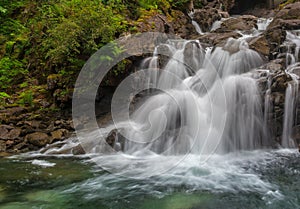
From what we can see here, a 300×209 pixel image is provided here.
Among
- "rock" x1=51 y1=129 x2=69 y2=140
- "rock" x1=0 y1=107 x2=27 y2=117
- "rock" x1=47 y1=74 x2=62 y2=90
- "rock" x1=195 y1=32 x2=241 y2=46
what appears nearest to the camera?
"rock" x1=51 y1=129 x2=69 y2=140

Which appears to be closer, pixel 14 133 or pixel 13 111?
pixel 14 133

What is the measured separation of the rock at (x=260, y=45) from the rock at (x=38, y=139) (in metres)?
8.22

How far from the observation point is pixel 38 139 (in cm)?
810

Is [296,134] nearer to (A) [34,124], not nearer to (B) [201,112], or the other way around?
(B) [201,112]

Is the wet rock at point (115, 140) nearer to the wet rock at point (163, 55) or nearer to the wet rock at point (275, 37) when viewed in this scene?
the wet rock at point (163, 55)

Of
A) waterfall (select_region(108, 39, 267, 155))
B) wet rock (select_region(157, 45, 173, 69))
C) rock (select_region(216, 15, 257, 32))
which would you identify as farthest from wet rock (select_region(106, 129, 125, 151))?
rock (select_region(216, 15, 257, 32))

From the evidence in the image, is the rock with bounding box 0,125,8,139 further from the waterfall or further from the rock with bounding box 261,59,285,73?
the rock with bounding box 261,59,285,73

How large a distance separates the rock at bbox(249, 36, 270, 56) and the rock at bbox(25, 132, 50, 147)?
8219mm

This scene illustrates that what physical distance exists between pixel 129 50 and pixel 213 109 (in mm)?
3902

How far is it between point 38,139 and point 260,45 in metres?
8.86

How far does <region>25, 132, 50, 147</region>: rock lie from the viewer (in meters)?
8.05

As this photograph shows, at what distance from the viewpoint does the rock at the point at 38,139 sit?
8.05 metres

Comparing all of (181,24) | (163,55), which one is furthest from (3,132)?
(181,24)

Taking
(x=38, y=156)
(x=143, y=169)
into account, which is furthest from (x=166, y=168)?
(x=38, y=156)
